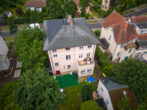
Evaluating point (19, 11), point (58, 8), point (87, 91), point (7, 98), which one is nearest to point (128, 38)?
point (87, 91)

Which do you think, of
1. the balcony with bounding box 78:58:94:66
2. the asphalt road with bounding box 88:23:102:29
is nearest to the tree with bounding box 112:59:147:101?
the balcony with bounding box 78:58:94:66

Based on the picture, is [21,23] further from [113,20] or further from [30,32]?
[113,20]

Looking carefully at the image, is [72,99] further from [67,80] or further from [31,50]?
[31,50]

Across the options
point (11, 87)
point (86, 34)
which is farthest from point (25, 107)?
point (86, 34)

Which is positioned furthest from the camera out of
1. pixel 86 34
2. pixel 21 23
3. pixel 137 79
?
pixel 21 23

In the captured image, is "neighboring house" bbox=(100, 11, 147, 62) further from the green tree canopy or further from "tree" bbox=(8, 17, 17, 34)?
"tree" bbox=(8, 17, 17, 34)

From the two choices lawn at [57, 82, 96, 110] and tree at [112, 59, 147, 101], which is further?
lawn at [57, 82, 96, 110]

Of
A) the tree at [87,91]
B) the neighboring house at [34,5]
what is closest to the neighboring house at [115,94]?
the tree at [87,91]
